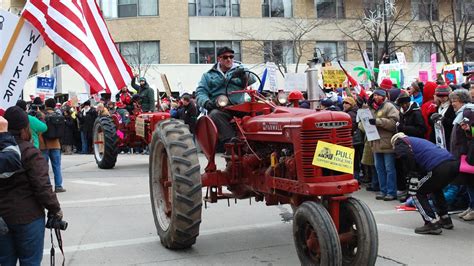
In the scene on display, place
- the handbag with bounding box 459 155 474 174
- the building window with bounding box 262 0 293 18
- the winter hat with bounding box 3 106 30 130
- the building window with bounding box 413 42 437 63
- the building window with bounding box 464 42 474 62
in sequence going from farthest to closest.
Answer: the building window with bounding box 413 42 437 63 → the building window with bounding box 464 42 474 62 → the building window with bounding box 262 0 293 18 → the handbag with bounding box 459 155 474 174 → the winter hat with bounding box 3 106 30 130

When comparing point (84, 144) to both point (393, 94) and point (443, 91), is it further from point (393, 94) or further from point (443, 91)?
point (443, 91)

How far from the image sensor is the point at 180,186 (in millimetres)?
5508

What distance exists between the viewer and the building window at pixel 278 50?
3195 centimetres

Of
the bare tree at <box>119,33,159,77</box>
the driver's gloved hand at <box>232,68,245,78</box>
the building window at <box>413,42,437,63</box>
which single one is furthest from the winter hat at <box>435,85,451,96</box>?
the building window at <box>413,42,437,63</box>

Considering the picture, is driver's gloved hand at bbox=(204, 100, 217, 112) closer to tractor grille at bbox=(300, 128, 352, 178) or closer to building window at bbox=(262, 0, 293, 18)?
tractor grille at bbox=(300, 128, 352, 178)

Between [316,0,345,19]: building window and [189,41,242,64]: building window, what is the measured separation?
5.85 meters

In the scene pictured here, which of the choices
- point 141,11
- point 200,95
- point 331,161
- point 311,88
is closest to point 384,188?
point 311,88

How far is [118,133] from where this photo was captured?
13.2 metres

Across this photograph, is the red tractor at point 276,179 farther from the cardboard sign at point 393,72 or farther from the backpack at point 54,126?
the cardboard sign at point 393,72

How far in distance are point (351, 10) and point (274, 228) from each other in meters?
29.0

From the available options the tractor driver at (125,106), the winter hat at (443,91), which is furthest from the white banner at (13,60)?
the tractor driver at (125,106)

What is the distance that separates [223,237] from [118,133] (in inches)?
284

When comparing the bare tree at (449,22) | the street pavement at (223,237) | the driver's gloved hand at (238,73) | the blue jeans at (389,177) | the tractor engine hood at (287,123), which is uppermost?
the bare tree at (449,22)

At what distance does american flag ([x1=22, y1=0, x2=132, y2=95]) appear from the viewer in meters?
6.46
